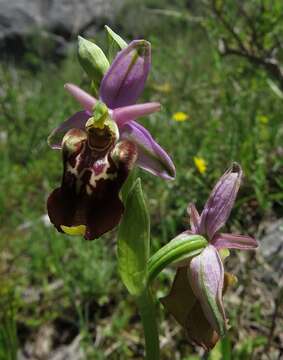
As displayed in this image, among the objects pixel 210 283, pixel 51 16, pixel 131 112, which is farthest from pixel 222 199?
pixel 51 16

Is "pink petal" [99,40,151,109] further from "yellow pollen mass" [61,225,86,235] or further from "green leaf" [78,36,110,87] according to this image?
"yellow pollen mass" [61,225,86,235]

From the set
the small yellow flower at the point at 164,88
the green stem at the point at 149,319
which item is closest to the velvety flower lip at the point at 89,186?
the green stem at the point at 149,319

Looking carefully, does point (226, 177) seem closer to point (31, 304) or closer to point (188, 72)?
point (31, 304)

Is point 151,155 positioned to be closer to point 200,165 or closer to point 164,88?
point 200,165

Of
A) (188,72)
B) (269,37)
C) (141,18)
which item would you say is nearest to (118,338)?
(269,37)

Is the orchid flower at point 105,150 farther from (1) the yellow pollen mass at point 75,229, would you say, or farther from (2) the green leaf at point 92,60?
(2) the green leaf at point 92,60

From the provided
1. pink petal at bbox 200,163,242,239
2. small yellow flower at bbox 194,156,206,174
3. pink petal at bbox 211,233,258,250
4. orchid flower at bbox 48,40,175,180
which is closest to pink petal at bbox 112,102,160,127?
orchid flower at bbox 48,40,175,180
